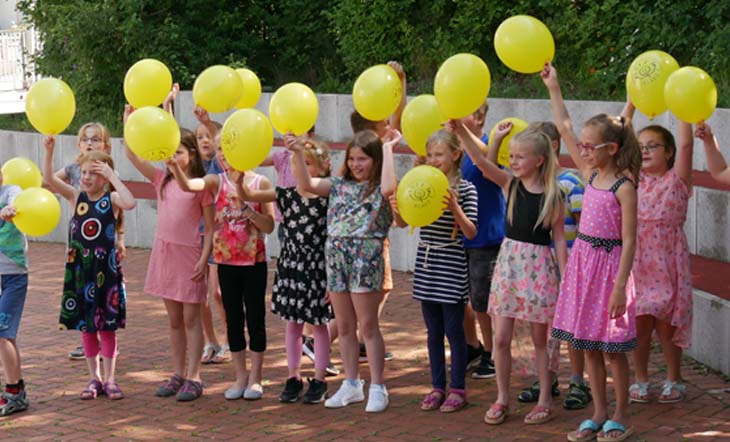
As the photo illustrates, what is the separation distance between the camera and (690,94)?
6121 millimetres

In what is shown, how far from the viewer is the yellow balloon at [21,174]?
7.41 meters

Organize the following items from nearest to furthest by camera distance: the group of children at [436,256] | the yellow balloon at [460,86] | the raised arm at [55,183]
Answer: the group of children at [436,256] < the yellow balloon at [460,86] < the raised arm at [55,183]

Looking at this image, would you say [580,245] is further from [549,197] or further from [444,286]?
[444,286]

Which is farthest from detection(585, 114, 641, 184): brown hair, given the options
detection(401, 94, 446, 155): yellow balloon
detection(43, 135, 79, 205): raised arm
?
detection(43, 135, 79, 205): raised arm

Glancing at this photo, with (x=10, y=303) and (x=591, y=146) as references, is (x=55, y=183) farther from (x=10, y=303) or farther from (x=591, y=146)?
(x=591, y=146)

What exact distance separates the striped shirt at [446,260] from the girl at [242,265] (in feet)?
3.48

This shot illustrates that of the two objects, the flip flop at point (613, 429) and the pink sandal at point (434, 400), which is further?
the pink sandal at point (434, 400)

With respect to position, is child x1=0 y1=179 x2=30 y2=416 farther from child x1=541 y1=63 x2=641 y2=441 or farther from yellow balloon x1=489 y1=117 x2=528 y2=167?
child x1=541 y1=63 x2=641 y2=441

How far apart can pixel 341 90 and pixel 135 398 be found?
8.23 meters

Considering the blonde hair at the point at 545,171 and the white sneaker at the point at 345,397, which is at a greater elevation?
the blonde hair at the point at 545,171

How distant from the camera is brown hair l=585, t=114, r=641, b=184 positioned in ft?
20.2

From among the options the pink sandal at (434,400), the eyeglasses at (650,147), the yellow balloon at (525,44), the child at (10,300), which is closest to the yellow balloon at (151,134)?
the child at (10,300)

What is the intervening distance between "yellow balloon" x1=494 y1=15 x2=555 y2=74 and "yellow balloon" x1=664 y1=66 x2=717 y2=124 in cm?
76

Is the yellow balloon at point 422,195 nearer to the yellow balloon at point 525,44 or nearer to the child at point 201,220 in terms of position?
the yellow balloon at point 525,44
